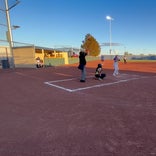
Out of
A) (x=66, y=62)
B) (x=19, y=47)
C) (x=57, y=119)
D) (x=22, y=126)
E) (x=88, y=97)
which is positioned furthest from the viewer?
(x=66, y=62)

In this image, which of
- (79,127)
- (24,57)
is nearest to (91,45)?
(24,57)

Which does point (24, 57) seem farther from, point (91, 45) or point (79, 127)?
point (91, 45)

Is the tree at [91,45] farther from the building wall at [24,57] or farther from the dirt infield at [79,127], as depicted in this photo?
the dirt infield at [79,127]

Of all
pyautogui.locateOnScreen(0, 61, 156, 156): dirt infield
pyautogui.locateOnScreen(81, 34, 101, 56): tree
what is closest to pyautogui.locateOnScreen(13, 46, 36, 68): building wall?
pyautogui.locateOnScreen(0, 61, 156, 156): dirt infield

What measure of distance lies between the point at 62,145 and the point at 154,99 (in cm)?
406

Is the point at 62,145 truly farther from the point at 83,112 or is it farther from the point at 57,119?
the point at 83,112

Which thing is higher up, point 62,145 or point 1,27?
point 1,27

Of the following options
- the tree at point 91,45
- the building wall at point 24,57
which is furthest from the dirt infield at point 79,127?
the tree at point 91,45

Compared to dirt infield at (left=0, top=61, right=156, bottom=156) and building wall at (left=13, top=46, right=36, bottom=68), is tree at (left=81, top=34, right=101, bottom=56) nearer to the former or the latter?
building wall at (left=13, top=46, right=36, bottom=68)

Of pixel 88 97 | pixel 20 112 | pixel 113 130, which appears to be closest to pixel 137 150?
pixel 113 130

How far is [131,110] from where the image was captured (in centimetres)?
475

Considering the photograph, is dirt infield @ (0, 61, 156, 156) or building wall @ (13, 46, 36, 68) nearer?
dirt infield @ (0, 61, 156, 156)

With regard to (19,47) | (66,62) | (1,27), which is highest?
(1,27)

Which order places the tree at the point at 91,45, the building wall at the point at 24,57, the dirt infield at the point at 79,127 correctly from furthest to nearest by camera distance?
the tree at the point at 91,45, the building wall at the point at 24,57, the dirt infield at the point at 79,127
